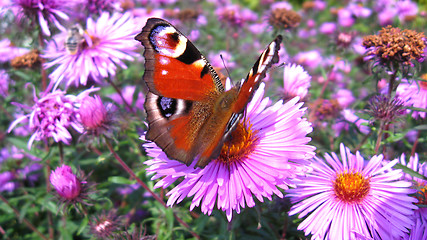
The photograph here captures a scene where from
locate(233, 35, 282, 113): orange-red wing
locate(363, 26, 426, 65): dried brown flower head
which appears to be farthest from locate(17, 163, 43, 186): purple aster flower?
locate(363, 26, 426, 65): dried brown flower head

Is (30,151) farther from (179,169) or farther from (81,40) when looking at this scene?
(179,169)

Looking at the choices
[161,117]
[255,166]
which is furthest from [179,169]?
[255,166]

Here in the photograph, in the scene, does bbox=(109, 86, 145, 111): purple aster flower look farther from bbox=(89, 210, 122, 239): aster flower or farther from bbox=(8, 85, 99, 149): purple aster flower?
bbox=(89, 210, 122, 239): aster flower

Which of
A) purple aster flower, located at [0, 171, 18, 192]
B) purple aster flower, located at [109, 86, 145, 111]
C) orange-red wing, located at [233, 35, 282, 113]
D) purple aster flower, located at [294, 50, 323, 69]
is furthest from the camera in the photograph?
purple aster flower, located at [294, 50, 323, 69]

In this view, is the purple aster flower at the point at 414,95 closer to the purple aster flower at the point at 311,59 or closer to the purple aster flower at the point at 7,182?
the purple aster flower at the point at 311,59

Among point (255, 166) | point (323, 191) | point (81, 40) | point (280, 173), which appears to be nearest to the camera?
point (280, 173)

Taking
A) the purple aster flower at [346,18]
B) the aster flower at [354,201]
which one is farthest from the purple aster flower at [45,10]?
the purple aster flower at [346,18]

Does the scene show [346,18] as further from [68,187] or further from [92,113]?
[68,187]
